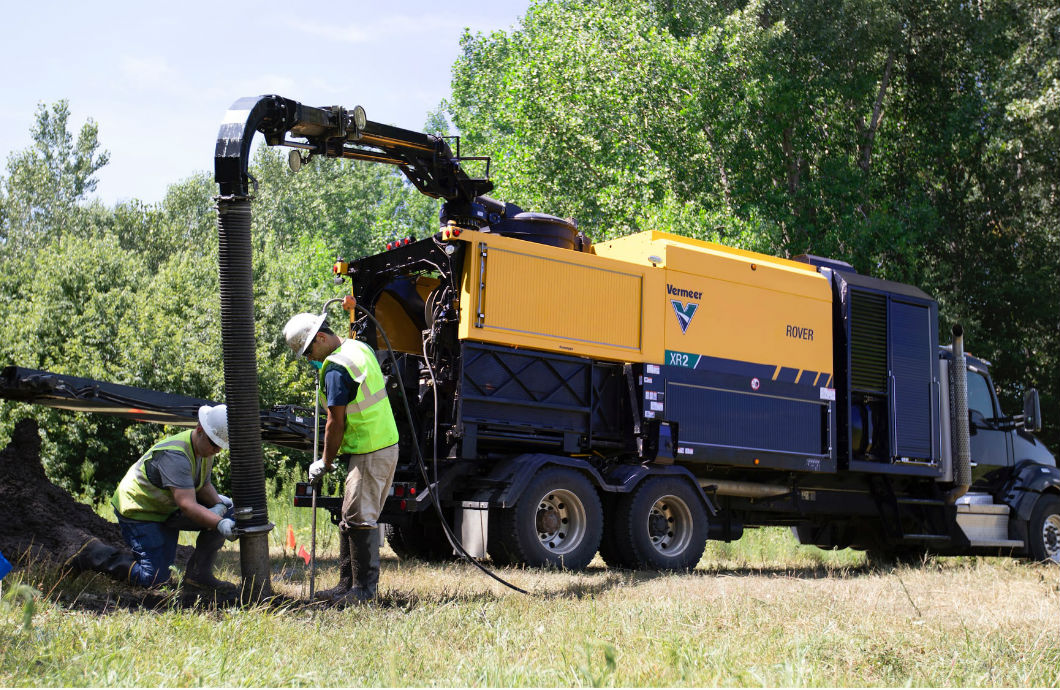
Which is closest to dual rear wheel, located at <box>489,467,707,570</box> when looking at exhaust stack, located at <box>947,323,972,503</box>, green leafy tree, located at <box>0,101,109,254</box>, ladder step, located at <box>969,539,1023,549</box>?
exhaust stack, located at <box>947,323,972,503</box>

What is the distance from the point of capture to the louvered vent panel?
461 inches

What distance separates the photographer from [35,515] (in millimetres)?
8367

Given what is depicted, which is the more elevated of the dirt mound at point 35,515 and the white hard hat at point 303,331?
the white hard hat at point 303,331

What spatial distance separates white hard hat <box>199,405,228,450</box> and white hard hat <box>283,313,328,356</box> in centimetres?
64

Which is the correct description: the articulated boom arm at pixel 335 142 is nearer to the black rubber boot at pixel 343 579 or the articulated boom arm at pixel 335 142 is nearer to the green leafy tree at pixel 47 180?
the black rubber boot at pixel 343 579

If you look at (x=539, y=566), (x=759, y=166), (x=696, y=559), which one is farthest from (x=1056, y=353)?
(x=539, y=566)

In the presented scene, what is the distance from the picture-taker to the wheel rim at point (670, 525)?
9.87m

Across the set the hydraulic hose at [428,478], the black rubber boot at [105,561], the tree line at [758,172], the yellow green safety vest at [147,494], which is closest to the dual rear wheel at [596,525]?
the hydraulic hose at [428,478]

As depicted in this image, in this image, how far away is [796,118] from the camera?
2448 centimetres

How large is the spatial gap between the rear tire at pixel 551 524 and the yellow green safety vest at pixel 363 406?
200 cm

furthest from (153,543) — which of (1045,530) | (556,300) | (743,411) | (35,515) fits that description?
(1045,530)

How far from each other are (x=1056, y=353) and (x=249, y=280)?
24.6 m

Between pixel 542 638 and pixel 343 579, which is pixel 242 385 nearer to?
pixel 343 579

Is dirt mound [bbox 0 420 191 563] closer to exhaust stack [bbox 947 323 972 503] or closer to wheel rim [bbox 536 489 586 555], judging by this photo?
wheel rim [bbox 536 489 586 555]
